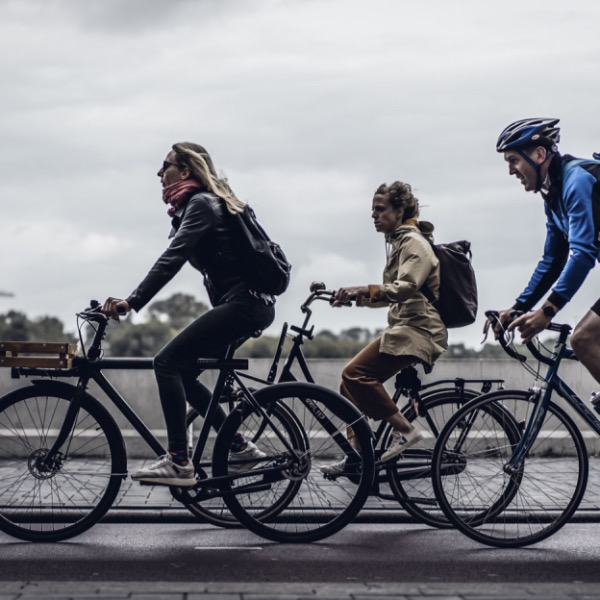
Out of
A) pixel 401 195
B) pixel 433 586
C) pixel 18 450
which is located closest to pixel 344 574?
pixel 433 586

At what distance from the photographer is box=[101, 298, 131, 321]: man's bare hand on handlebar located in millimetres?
6141

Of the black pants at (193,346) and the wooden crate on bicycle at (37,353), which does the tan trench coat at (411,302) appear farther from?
the wooden crate on bicycle at (37,353)

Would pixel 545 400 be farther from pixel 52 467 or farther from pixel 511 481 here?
pixel 52 467

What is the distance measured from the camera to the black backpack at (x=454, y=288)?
22.9 ft

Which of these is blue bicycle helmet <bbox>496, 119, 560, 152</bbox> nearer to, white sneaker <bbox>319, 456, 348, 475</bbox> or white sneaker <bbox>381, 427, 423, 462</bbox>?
white sneaker <bbox>381, 427, 423, 462</bbox>

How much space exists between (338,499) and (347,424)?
42 cm

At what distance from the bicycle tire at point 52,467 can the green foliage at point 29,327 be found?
433ft

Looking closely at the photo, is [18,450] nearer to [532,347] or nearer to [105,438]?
[105,438]

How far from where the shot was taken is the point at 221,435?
6398 mm

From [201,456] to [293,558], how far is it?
34.1 inches

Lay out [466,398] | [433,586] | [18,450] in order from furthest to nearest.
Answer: [466,398]
[18,450]
[433,586]

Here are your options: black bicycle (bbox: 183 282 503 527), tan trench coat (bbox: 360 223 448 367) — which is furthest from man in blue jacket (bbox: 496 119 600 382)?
black bicycle (bbox: 183 282 503 527)

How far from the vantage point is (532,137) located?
6219 mm

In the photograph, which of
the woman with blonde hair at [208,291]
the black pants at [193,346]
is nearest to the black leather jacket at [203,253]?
the woman with blonde hair at [208,291]
